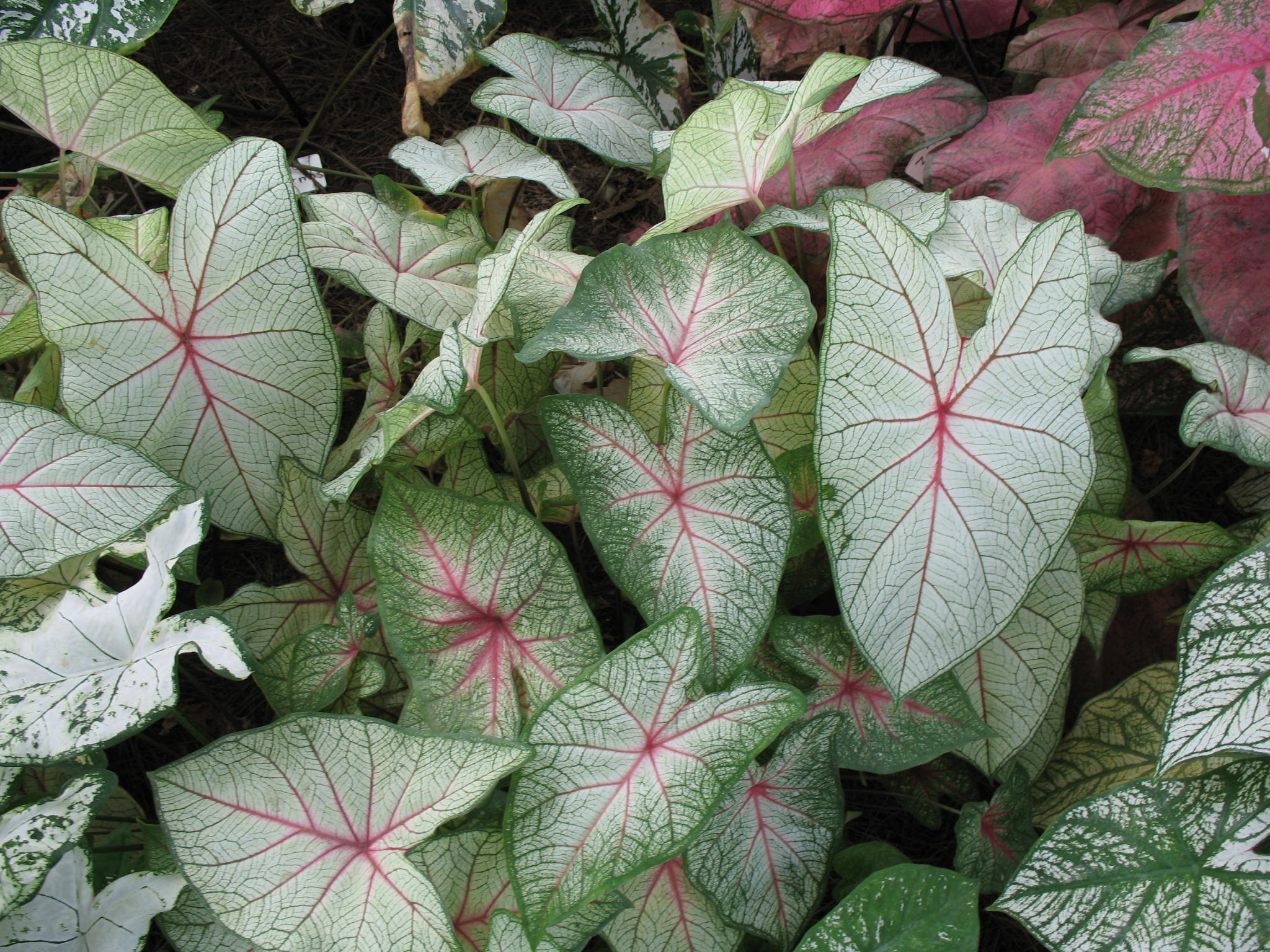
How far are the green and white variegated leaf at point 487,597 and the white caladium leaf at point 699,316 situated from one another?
0.23m

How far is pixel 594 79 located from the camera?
1.42 m

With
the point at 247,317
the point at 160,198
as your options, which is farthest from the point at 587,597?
the point at 160,198

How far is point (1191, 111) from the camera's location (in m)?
1.11

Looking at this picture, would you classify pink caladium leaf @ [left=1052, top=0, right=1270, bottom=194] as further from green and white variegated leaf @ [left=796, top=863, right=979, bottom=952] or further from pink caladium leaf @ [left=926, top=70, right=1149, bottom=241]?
green and white variegated leaf @ [left=796, top=863, right=979, bottom=952]

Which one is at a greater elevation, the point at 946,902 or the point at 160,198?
the point at 160,198

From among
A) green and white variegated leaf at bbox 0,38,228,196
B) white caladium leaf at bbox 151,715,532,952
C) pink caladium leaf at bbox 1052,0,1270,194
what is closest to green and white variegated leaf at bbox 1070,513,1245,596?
pink caladium leaf at bbox 1052,0,1270,194

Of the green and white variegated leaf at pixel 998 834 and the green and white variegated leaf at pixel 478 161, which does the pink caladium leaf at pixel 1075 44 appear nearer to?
the green and white variegated leaf at pixel 478 161

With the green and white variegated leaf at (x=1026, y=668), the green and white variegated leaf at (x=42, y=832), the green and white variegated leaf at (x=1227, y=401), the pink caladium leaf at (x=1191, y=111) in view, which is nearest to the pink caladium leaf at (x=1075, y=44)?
the pink caladium leaf at (x=1191, y=111)

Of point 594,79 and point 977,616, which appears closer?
point 977,616

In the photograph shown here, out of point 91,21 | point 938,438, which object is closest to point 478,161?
point 91,21

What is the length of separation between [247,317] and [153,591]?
334 millimetres

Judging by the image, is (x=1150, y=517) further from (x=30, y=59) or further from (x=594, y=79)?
(x=30, y=59)

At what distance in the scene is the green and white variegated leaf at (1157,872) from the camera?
0.87 m

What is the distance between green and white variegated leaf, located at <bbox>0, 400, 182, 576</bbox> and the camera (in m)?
0.90
